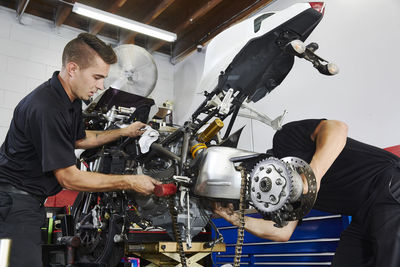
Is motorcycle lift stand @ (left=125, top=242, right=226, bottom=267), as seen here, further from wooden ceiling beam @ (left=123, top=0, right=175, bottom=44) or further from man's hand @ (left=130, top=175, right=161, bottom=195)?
wooden ceiling beam @ (left=123, top=0, right=175, bottom=44)

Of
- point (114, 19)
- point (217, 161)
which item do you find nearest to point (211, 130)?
point (217, 161)

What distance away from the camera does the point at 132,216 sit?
1.79m

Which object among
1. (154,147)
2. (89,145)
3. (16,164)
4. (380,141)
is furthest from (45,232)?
(380,141)

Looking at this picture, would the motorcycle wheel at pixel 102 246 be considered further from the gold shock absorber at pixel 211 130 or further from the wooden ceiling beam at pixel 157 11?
the wooden ceiling beam at pixel 157 11

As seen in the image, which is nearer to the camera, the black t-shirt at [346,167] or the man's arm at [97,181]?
the black t-shirt at [346,167]

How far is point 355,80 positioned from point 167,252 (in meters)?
2.11

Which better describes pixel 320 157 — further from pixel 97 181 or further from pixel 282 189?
pixel 97 181

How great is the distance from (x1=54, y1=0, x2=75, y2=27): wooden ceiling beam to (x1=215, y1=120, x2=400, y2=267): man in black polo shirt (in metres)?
4.24

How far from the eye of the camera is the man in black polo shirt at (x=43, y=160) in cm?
138

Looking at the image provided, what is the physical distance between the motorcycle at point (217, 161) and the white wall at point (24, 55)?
3.04 metres

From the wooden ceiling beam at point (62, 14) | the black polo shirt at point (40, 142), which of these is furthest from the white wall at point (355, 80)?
the wooden ceiling beam at point (62, 14)

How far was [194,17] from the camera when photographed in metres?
4.80

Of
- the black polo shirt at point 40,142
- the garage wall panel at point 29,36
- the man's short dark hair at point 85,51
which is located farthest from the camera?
the garage wall panel at point 29,36

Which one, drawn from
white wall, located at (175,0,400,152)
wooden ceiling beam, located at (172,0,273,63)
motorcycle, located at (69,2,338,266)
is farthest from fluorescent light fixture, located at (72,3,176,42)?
motorcycle, located at (69,2,338,266)
